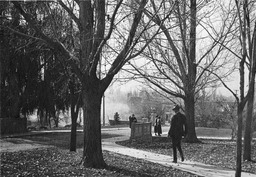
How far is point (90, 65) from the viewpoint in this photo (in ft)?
29.3

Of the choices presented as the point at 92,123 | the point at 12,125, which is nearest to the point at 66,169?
the point at 92,123

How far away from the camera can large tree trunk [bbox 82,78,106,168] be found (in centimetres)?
866

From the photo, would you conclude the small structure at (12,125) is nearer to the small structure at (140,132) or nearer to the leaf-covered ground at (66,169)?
the small structure at (140,132)

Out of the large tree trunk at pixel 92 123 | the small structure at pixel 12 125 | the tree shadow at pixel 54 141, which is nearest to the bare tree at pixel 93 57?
the large tree trunk at pixel 92 123

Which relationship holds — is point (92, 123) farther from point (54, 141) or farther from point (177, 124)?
point (54, 141)

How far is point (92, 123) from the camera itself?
870 cm

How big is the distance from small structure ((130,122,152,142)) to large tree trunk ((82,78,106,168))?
984 cm

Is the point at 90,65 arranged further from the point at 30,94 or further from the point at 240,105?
the point at 30,94

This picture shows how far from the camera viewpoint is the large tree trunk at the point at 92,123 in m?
8.66

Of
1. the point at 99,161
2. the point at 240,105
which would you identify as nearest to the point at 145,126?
the point at 99,161

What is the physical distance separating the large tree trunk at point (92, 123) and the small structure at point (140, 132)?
984 centimetres

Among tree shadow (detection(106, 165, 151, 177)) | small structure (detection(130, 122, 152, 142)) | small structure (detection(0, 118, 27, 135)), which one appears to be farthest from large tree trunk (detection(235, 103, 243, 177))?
small structure (detection(0, 118, 27, 135))

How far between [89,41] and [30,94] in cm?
1649

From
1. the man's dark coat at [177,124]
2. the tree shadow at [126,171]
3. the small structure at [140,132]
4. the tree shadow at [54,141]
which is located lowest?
the tree shadow at [126,171]
